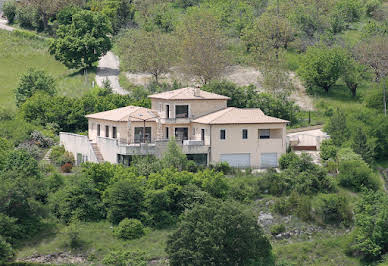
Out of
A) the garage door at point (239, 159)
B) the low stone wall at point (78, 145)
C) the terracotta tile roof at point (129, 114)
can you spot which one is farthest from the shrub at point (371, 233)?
the low stone wall at point (78, 145)

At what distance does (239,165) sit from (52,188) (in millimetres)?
14388

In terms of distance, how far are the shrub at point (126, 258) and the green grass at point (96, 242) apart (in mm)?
1100

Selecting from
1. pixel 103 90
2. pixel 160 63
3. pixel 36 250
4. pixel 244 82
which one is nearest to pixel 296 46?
pixel 244 82

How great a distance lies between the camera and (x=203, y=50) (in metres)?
87.8

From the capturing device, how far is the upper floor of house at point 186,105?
6938cm

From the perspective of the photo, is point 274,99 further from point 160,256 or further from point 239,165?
point 160,256

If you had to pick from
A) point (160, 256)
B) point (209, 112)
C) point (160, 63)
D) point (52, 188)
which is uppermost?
point (160, 63)

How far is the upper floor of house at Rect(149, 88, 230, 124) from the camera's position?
69375mm

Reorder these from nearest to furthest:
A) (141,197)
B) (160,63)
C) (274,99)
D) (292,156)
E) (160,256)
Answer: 1. (160,256)
2. (141,197)
3. (292,156)
4. (274,99)
5. (160,63)

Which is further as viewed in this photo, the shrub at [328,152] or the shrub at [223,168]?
the shrub at [328,152]

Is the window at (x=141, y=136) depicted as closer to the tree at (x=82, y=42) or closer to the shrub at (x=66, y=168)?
the shrub at (x=66, y=168)

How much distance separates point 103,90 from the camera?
273 feet

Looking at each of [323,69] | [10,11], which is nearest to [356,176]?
[323,69]

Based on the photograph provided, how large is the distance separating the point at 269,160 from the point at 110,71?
35.1 metres
